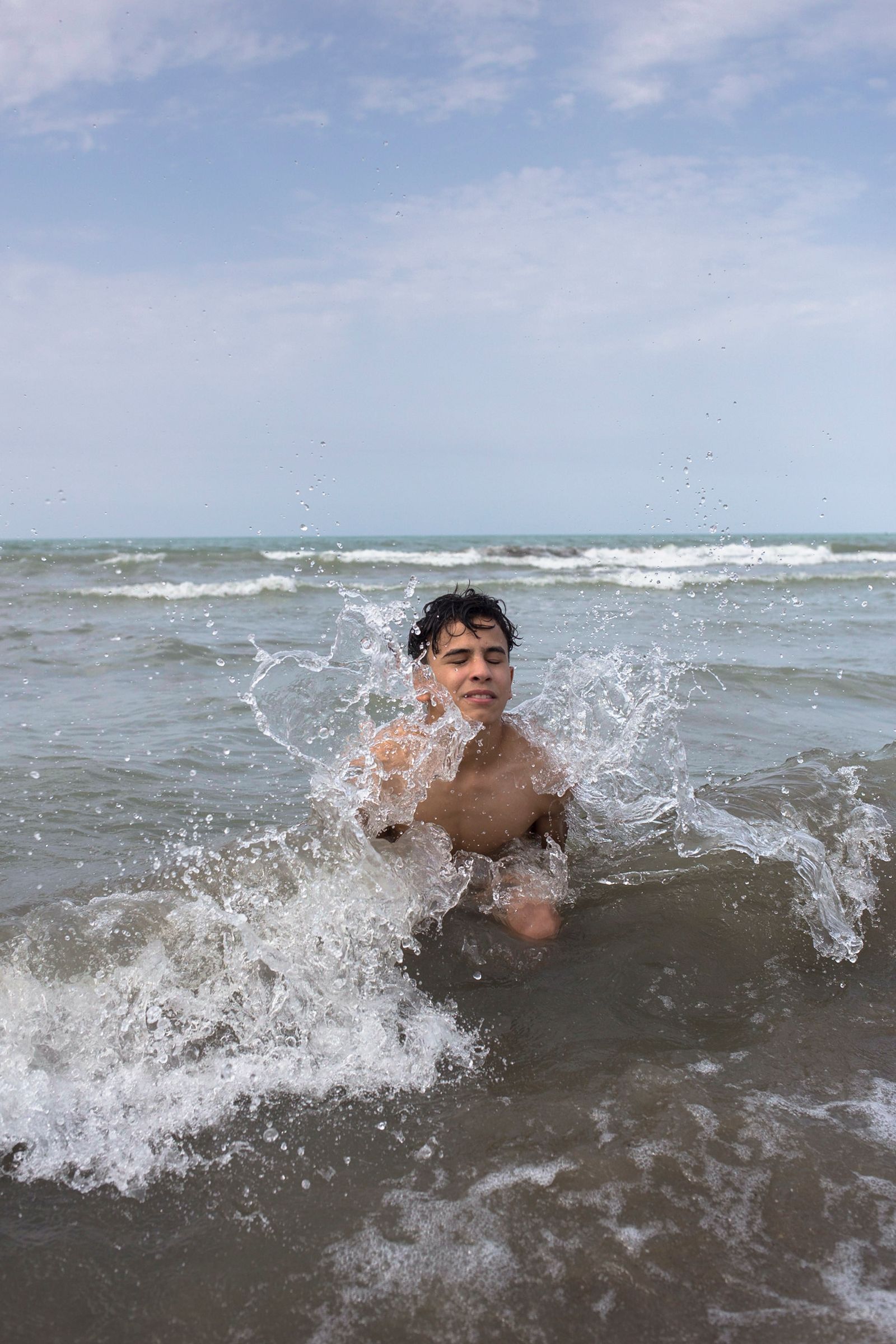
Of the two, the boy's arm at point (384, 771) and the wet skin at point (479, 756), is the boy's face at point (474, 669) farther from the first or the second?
the boy's arm at point (384, 771)

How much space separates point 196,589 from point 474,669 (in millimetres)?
13665

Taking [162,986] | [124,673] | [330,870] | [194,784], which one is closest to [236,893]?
[330,870]

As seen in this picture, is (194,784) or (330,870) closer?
(330,870)

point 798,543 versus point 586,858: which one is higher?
point 798,543

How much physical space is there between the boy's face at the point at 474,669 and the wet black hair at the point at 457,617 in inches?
0.8

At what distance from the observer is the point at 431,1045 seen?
271 centimetres

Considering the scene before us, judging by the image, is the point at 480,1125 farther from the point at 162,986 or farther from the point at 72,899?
the point at 72,899

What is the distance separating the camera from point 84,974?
110 inches

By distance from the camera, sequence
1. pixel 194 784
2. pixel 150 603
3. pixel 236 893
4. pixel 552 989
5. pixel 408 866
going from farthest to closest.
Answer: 1. pixel 150 603
2. pixel 194 784
3. pixel 408 866
4. pixel 236 893
5. pixel 552 989

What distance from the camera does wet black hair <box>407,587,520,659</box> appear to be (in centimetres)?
379

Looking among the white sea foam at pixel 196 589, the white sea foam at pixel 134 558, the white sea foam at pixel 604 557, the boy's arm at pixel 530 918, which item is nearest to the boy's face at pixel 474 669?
the boy's arm at pixel 530 918

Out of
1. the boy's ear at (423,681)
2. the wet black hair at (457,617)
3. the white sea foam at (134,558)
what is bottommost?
the boy's ear at (423,681)

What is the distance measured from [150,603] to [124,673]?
668 cm

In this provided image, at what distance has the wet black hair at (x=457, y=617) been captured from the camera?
3785 mm
